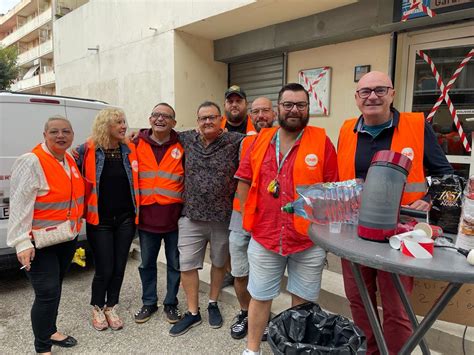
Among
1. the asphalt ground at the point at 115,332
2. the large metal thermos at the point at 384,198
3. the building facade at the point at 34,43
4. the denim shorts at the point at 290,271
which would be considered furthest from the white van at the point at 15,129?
the building facade at the point at 34,43

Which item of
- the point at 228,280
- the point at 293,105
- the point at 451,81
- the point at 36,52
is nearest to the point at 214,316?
the point at 228,280

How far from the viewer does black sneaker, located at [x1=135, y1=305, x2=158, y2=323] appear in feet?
10.9

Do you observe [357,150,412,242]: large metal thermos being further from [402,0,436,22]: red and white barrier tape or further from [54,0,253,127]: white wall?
[54,0,253,127]: white wall

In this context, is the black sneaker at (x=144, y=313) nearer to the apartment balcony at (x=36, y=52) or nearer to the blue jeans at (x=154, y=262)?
the blue jeans at (x=154, y=262)

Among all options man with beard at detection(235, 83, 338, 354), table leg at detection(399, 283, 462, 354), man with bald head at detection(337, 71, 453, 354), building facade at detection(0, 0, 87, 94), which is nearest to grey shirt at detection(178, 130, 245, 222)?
man with beard at detection(235, 83, 338, 354)

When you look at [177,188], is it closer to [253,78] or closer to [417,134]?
[417,134]

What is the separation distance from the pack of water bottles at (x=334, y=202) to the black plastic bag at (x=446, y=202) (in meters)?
0.36

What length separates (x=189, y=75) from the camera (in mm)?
6664

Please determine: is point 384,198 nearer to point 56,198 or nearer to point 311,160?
point 311,160

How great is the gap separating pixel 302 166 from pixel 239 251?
3.35 ft

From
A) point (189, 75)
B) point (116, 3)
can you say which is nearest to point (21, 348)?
point (189, 75)

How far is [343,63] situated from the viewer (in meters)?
5.14

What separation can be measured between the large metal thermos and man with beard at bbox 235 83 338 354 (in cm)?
72

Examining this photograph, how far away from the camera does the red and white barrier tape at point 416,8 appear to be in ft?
12.9
